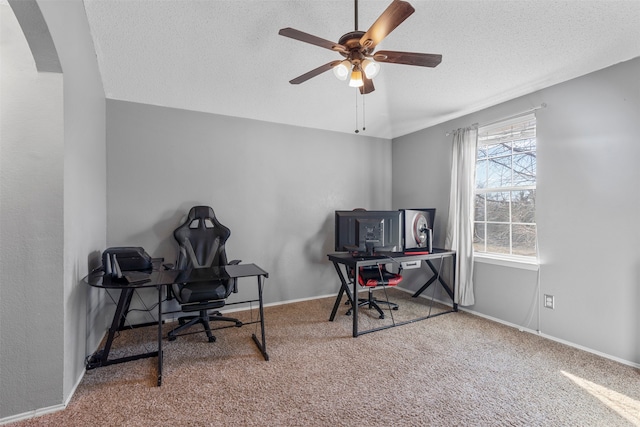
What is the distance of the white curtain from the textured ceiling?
44 cm

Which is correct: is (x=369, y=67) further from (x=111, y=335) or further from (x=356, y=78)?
(x=111, y=335)

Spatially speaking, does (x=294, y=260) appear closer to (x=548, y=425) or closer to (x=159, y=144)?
(x=159, y=144)

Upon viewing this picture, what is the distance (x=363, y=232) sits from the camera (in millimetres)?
3004

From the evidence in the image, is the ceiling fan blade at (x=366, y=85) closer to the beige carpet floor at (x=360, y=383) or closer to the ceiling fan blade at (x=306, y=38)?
the ceiling fan blade at (x=306, y=38)

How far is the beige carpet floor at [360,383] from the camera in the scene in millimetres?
1677

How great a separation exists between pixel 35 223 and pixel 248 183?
2.07m

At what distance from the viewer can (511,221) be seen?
3.16m

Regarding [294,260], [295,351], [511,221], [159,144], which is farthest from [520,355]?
[159,144]

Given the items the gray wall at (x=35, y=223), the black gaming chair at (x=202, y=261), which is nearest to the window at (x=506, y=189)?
the black gaming chair at (x=202, y=261)

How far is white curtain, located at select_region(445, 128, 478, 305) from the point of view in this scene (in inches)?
131

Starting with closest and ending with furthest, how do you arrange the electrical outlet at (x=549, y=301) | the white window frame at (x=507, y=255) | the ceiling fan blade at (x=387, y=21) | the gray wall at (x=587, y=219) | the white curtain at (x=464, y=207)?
1. the ceiling fan blade at (x=387, y=21)
2. the gray wall at (x=587, y=219)
3. the electrical outlet at (x=549, y=301)
4. the white window frame at (x=507, y=255)
5. the white curtain at (x=464, y=207)

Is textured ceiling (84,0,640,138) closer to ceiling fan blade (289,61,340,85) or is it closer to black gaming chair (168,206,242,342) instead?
ceiling fan blade (289,61,340,85)

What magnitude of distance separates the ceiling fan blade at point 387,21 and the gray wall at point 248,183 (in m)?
2.12

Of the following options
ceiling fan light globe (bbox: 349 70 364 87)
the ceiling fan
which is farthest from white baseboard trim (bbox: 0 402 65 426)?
ceiling fan light globe (bbox: 349 70 364 87)
